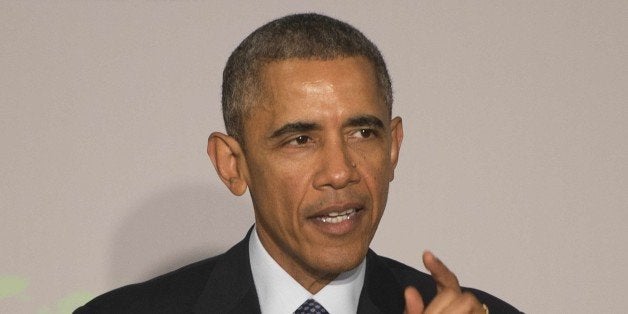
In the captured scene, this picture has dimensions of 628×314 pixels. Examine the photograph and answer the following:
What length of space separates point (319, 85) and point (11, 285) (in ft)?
5.01

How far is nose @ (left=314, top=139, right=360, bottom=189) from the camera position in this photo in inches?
92.8

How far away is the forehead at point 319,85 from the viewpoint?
243cm

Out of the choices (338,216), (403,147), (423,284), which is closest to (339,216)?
(338,216)

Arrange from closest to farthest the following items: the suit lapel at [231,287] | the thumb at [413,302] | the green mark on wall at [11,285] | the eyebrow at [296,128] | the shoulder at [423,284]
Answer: the thumb at [413,302] → the eyebrow at [296,128] → the suit lapel at [231,287] → the shoulder at [423,284] → the green mark on wall at [11,285]

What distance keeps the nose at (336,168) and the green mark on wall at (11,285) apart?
1.48 metres

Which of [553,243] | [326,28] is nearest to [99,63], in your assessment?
[326,28]

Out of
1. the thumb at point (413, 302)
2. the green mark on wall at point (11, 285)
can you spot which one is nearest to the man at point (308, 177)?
the thumb at point (413, 302)

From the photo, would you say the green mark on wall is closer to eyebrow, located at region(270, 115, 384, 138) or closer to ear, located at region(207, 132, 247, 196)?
ear, located at region(207, 132, 247, 196)

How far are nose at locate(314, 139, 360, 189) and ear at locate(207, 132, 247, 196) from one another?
0.90ft

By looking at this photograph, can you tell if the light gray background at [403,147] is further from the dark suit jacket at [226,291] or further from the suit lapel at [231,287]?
the suit lapel at [231,287]

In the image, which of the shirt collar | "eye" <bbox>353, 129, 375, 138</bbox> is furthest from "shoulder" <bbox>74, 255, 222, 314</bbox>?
"eye" <bbox>353, 129, 375, 138</bbox>

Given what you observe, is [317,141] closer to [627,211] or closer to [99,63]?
[99,63]

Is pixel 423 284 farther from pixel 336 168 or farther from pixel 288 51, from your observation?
pixel 288 51

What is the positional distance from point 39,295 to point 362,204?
152cm
